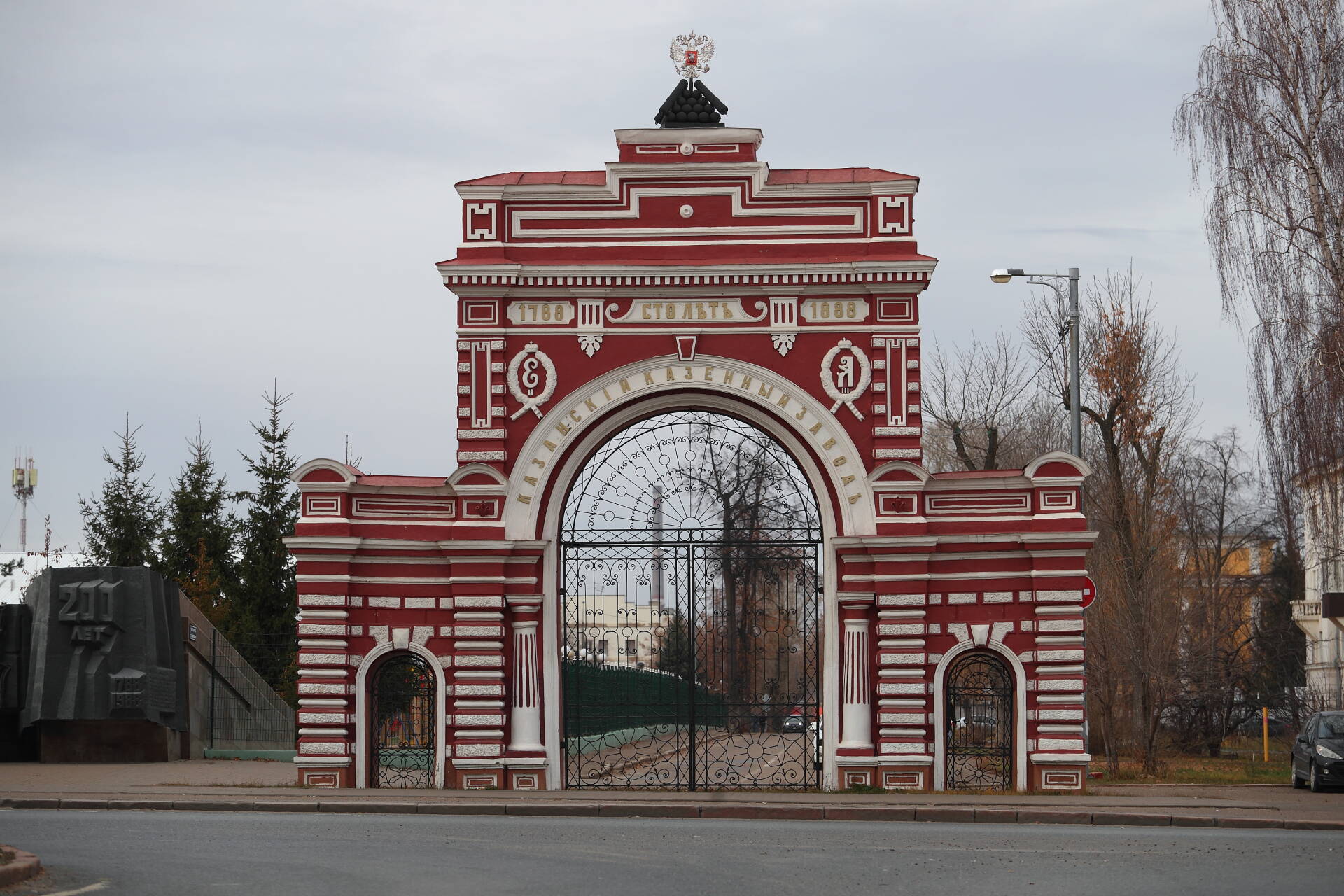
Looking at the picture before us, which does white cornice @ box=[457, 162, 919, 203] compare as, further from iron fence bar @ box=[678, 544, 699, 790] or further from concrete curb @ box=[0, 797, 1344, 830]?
concrete curb @ box=[0, 797, 1344, 830]

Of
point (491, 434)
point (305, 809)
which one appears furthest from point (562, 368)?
point (305, 809)

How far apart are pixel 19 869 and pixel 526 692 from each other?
1186 centimetres

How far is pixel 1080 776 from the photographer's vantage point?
23.7m

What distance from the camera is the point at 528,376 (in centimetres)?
2455

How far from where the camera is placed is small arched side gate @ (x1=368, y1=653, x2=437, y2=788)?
24.2m

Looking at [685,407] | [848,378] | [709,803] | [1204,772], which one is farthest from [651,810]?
[1204,772]

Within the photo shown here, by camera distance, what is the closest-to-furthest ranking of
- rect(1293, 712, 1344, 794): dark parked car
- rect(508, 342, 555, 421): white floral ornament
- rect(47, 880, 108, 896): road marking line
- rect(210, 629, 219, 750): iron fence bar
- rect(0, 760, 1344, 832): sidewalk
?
rect(47, 880, 108, 896): road marking line < rect(0, 760, 1344, 832): sidewalk < rect(508, 342, 555, 421): white floral ornament < rect(1293, 712, 1344, 794): dark parked car < rect(210, 629, 219, 750): iron fence bar

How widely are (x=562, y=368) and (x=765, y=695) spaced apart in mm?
5993

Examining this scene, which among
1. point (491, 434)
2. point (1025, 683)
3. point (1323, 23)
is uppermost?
point (1323, 23)

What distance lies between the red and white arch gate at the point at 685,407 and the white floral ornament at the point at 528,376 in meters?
0.03

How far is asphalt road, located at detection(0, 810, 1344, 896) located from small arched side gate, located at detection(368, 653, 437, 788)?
5278 millimetres

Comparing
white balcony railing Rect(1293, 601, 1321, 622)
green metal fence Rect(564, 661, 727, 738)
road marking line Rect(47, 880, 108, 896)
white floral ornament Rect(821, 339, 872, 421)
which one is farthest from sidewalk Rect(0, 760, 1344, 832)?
white balcony railing Rect(1293, 601, 1321, 622)

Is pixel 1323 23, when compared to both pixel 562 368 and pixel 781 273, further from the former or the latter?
pixel 562 368

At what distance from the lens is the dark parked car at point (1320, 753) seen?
81.4 feet
